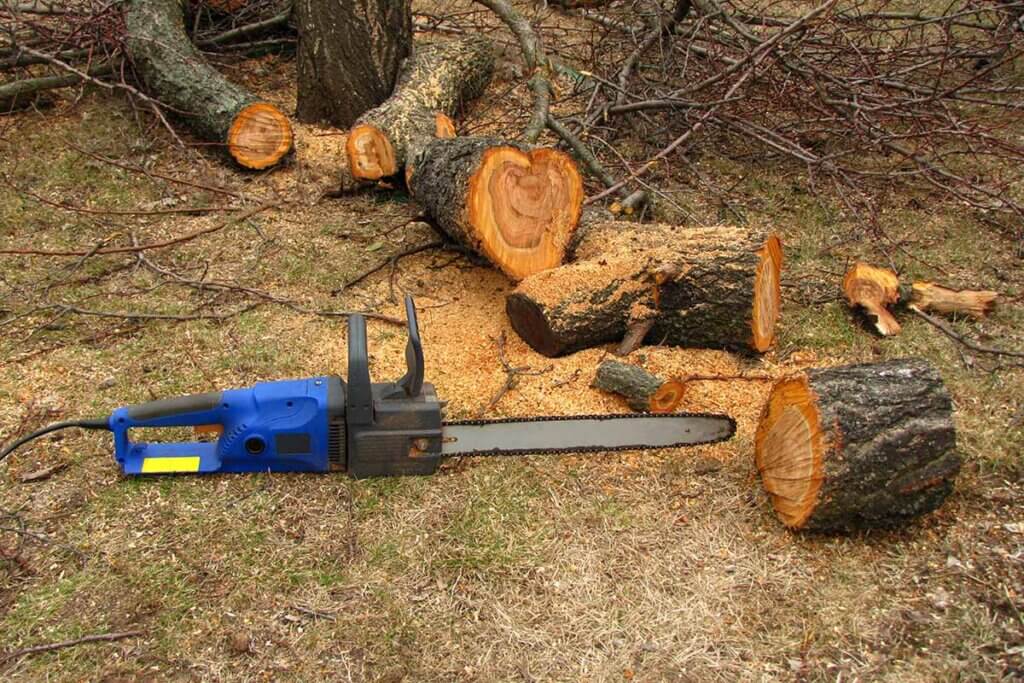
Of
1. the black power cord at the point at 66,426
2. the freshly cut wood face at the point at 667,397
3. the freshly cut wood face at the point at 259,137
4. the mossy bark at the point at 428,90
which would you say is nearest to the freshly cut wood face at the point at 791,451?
the freshly cut wood face at the point at 667,397

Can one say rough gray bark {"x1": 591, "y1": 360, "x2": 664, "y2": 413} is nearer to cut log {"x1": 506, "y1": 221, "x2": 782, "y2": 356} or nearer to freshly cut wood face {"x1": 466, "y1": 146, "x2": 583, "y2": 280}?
cut log {"x1": 506, "y1": 221, "x2": 782, "y2": 356}

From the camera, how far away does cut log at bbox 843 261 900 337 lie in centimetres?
371

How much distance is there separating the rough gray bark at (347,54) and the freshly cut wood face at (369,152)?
758 millimetres

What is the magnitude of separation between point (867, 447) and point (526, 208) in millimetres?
1743

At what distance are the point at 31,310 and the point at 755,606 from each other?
10.4ft

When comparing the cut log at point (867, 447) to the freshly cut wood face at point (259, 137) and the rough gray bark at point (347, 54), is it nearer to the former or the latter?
the freshly cut wood face at point (259, 137)

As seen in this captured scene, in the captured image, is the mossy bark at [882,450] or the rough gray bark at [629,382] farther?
the rough gray bark at [629,382]

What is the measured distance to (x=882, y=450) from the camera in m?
2.47

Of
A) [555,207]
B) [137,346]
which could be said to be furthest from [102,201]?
Answer: [555,207]

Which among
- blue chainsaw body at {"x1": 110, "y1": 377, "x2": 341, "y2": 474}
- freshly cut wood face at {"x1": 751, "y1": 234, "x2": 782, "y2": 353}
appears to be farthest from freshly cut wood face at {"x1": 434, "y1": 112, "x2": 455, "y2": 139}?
blue chainsaw body at {"x1": 110, "y1": 377, "x2": 341, "y2": 474}

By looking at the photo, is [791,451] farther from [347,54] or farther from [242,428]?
[347,54]

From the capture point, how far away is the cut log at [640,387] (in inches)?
122

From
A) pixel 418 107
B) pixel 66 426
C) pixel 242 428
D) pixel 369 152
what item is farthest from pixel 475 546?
pixel 418 107

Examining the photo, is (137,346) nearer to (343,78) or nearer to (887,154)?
(343,78)
